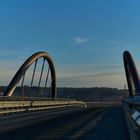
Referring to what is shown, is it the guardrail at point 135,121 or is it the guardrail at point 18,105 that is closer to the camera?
the guardrail at point 135,121

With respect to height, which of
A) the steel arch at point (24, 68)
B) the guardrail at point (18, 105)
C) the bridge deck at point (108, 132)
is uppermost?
the steel arch at point (24, 68)

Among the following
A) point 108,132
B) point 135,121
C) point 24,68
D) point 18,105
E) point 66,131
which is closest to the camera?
point 135,121

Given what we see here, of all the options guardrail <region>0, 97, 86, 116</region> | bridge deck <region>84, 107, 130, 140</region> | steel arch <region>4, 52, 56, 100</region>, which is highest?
steel arch <region>4, 52, 56, 100</region>

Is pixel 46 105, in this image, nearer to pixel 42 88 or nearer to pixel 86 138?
pixel 42 88

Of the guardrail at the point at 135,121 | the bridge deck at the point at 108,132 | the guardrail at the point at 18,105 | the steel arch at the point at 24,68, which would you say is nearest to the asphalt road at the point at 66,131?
the bridge deck at the point at 108,132

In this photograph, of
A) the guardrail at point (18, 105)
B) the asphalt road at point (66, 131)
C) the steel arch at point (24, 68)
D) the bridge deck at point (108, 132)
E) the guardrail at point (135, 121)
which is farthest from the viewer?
the steel arch at point (24, 68)

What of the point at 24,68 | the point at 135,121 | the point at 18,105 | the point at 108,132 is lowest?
the point at 108,132

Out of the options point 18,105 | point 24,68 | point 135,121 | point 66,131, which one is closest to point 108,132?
point 66,131

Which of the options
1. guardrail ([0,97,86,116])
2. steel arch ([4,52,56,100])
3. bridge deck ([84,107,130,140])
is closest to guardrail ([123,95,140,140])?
bridge deck ([84,107,130,140])

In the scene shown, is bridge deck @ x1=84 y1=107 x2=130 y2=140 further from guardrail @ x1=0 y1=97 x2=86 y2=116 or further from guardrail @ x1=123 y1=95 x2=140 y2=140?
guardrail @ x1=0 y1=97 x2=86 y2=116

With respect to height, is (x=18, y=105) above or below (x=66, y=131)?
above

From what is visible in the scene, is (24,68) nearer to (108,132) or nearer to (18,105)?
(18,105)

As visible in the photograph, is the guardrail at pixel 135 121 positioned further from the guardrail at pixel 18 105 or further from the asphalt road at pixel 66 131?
the guardrail at pixel 18 105

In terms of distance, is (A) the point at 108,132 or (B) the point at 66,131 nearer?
(B) the point at 66,131
